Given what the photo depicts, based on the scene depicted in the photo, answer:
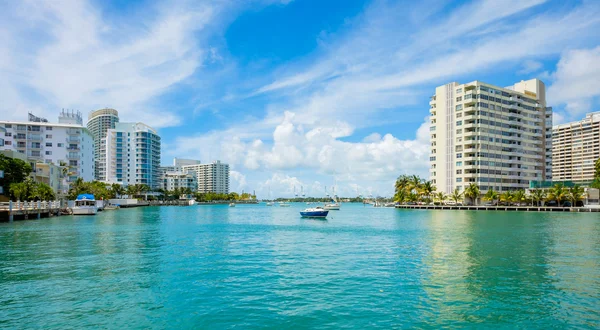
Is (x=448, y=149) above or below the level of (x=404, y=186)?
above

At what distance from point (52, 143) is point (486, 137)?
159 m

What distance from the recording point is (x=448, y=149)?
155 metres

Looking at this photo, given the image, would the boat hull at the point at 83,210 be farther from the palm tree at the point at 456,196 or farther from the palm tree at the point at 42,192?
the palm tree at the point at 456,196

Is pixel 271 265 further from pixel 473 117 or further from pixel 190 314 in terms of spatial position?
pixel 473 117

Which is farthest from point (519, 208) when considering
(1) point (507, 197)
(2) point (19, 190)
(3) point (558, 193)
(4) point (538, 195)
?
(2) point (19, 190)

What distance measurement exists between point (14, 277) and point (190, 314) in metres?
15.5

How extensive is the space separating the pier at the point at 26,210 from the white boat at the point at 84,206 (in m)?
4.20

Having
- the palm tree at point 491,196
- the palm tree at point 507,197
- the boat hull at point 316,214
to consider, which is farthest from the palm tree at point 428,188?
the boat hull at point 316,214

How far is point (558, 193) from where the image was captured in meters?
126

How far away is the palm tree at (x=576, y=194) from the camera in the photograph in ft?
407

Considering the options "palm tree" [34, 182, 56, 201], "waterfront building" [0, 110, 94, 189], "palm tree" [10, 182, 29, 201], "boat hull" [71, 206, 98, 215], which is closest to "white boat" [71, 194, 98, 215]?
"boat hull" [71, 206, 98, 215]

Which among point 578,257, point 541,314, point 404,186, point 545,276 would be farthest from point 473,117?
point 541,314

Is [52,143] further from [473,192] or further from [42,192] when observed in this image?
[473,192]

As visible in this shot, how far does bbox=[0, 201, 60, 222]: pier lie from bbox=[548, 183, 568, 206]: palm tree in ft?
478
